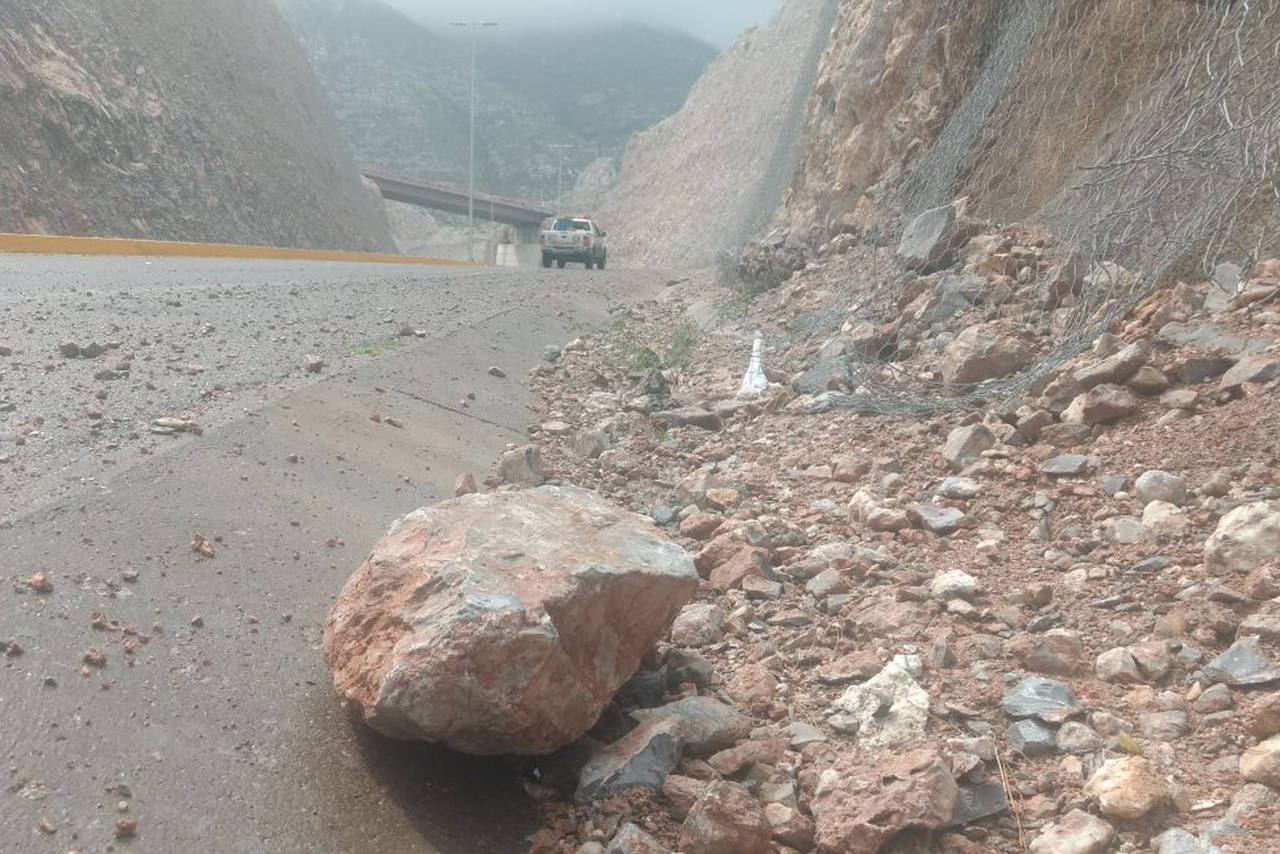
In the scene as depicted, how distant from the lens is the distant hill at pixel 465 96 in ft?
342

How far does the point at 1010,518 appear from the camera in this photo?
5.04m

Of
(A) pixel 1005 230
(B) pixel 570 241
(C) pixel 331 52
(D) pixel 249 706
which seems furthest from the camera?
(C) pixel 331 52

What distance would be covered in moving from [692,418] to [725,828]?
5098 millimetres

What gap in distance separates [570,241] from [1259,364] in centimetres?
3187

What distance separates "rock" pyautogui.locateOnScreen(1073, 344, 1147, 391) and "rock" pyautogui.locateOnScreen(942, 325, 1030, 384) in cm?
96

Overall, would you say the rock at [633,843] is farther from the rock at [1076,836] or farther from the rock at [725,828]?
the rock at [1076,836]

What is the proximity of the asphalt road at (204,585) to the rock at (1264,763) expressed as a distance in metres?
1.99

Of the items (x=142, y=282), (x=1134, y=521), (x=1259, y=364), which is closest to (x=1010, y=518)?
(x=1134, y=521)

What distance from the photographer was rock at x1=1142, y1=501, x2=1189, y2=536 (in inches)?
172

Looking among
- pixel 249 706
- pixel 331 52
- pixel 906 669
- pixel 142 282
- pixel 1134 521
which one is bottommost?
pixel 331 52

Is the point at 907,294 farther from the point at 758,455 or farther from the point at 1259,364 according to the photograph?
the point at 1259,364

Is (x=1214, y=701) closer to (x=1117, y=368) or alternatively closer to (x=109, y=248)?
(x=1117, y=368)

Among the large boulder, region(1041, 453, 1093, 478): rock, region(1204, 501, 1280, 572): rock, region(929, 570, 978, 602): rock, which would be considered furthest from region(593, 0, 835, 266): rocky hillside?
the large boulder

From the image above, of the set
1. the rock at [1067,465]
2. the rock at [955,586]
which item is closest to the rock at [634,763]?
the rock at [955,586]
